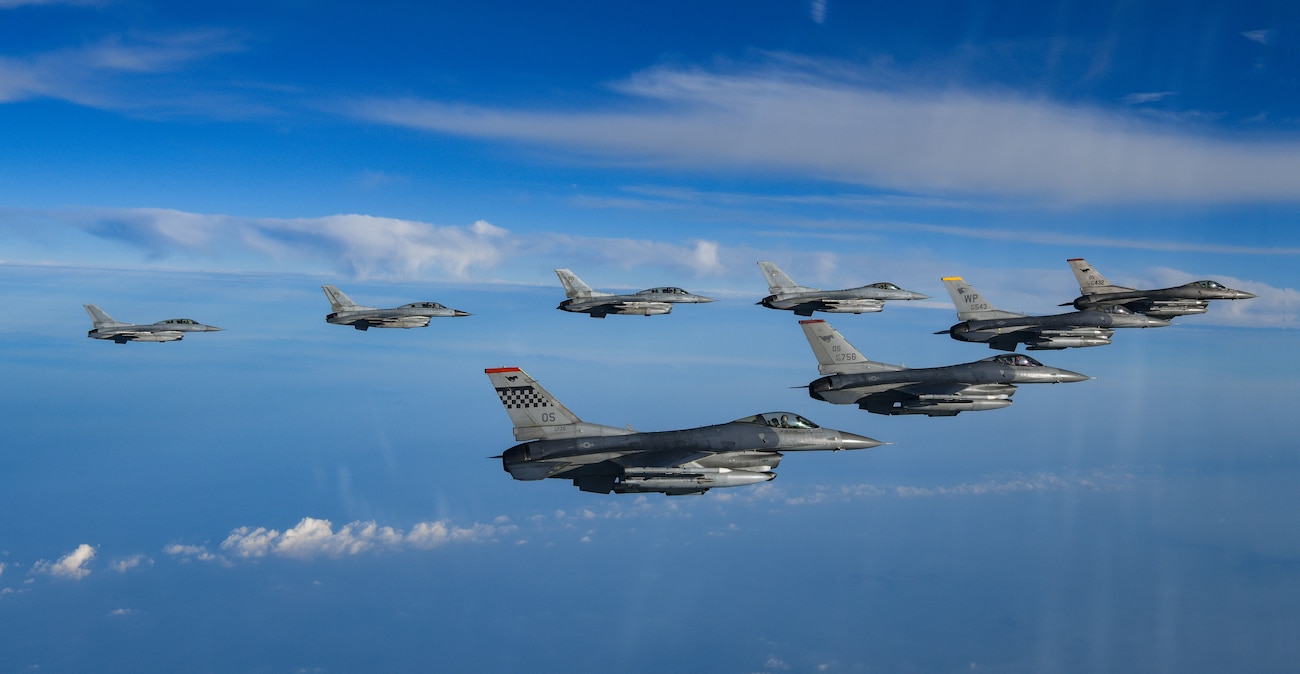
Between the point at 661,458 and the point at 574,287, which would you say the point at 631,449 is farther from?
the point at 574,287

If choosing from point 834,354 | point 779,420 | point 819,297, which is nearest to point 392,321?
point 819,297

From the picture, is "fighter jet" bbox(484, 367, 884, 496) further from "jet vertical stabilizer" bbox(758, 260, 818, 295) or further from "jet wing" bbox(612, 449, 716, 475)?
"jet vertical stabilizer" bbox(758, 260, 818, 295)

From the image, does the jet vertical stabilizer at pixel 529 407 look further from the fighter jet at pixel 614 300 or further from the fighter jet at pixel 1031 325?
the fighter jet at pixel 1031 325

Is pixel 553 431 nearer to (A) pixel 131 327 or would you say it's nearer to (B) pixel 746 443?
(B) pixel 746 443

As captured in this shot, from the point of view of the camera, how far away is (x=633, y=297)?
283 feet

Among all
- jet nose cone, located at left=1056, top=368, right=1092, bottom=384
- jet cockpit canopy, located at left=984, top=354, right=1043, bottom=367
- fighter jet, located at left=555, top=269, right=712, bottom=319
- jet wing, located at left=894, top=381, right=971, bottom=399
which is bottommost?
jet wing, located at left=894, top=381, right=971, bottom=399

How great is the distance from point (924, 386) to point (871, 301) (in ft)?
77.7

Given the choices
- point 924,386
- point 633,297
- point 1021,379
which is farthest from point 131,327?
point 1021,379

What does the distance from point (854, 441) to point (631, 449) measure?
13187 millimetres

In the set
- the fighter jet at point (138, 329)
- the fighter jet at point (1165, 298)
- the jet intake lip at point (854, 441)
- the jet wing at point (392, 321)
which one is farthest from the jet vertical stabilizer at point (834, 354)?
the fighter jet at point (138, 329)

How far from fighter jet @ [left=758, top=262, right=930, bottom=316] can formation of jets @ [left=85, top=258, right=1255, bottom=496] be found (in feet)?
0.35

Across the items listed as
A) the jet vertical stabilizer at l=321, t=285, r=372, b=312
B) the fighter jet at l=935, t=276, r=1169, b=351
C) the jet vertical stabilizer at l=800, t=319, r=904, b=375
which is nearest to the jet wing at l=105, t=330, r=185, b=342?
the jet vertical stabilizer at l=321, t=285, r=372, b=312

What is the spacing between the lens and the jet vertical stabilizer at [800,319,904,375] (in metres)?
63.0

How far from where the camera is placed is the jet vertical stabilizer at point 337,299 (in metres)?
88.3
